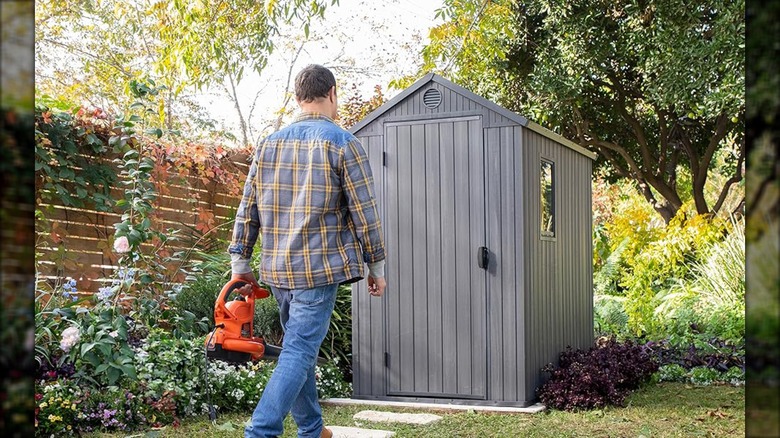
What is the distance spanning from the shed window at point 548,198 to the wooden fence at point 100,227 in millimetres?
2956

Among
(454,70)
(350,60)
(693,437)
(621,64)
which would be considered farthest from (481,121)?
(350,60)

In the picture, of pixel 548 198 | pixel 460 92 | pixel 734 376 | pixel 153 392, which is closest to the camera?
pixel 153 392

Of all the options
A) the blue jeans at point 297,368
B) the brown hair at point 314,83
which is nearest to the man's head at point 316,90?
the brown hair at point 314,83

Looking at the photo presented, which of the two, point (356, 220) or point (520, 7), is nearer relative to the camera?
point (356, 220)

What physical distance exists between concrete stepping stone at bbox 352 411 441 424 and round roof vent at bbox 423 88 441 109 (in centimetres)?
217

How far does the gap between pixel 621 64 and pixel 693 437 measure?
7644 mm

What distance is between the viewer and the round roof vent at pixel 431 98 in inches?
235

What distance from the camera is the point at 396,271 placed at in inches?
240

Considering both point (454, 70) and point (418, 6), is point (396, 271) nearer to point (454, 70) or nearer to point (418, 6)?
point (454, 70)

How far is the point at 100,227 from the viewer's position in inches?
266

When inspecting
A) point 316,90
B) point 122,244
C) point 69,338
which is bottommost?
point 69,338

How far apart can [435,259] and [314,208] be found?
8.55ft

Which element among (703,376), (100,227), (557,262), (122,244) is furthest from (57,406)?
(703,376)

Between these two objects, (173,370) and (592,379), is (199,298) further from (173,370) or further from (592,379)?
(592,379)
